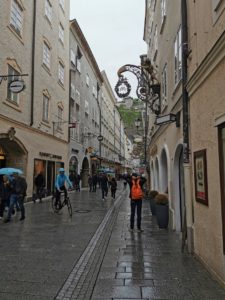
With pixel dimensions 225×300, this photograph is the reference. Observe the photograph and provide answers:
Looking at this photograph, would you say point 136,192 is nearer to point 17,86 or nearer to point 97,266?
point 97,266

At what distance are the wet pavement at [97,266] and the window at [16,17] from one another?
37.1 ft

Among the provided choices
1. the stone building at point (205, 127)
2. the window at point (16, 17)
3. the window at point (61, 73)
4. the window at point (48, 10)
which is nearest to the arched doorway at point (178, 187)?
the stone building at point (205, 127)

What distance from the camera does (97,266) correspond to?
599cm

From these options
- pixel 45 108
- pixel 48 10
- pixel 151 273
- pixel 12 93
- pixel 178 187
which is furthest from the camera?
pixel 48 10

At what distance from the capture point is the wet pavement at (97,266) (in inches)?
183

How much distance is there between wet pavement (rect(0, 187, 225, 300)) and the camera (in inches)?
183

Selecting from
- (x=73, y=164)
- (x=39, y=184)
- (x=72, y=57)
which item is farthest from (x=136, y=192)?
(x=72, y=57)

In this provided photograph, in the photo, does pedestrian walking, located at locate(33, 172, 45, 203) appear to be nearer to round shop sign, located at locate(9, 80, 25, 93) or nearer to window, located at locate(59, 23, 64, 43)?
round shop sign, located at locate(9, 80, 25, 93)

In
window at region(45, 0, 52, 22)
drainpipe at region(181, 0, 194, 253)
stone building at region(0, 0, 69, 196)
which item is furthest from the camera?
window at region(45, 0, 52, 22)

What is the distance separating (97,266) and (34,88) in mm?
15148

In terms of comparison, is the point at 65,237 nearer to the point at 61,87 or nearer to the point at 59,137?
the point at 59,137

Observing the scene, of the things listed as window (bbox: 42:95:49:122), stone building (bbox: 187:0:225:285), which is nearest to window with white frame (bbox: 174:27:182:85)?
stone building (bbox: 187:0:225:285)

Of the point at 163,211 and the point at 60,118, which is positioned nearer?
the point at 163,211

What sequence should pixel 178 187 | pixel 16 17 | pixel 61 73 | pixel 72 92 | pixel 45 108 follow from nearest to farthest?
pixel 178 187 → pixel 16 17 → pixel 45 108 → pixel 61 73 → pixel 72 92
